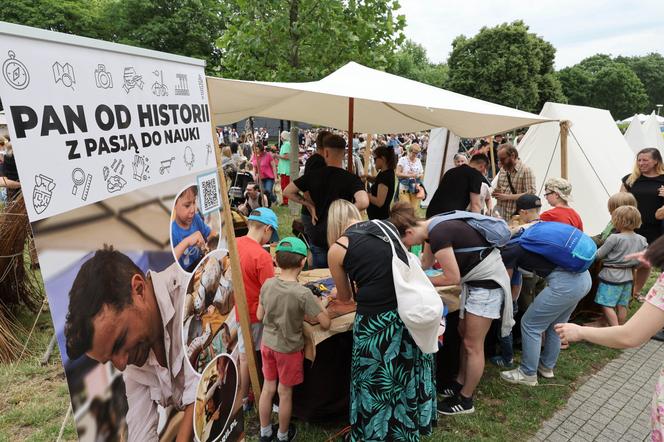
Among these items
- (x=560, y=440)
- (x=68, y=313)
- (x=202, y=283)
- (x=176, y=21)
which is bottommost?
(x=560, y=440)

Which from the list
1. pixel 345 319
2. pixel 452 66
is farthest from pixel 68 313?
pixel 452 66

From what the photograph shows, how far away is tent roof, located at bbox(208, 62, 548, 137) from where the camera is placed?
3371 millimetres

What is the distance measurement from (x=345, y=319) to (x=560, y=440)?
1.90 meters

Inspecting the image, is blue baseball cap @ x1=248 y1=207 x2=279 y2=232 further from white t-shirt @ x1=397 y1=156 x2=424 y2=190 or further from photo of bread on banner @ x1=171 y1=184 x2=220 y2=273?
white t-shirt @ x1=397 y1=156 x2=424 y2=190

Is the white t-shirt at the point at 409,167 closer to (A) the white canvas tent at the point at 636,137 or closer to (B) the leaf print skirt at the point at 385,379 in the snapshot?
(A) the white canvas tent at the point at 636,137

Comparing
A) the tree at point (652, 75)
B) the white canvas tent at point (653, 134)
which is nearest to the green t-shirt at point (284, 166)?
the white canvas tent at point (653, 134)

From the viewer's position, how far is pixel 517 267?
3.68 metres

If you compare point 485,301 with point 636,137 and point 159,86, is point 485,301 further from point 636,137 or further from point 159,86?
point 636,137

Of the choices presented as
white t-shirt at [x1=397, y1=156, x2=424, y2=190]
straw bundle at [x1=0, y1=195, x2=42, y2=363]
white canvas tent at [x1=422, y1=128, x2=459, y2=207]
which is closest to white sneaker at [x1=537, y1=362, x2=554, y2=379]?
straw bundle at [x1=0, y1=195, x2=42, y2=363]

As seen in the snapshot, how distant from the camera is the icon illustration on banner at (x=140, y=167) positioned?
1650 millimetres

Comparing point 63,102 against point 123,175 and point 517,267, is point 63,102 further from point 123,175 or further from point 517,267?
point 517,267

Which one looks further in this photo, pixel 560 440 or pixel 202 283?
pixel 560 440

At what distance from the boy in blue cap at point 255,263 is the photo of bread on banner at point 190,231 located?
0.69 meters

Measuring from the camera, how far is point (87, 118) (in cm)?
141
